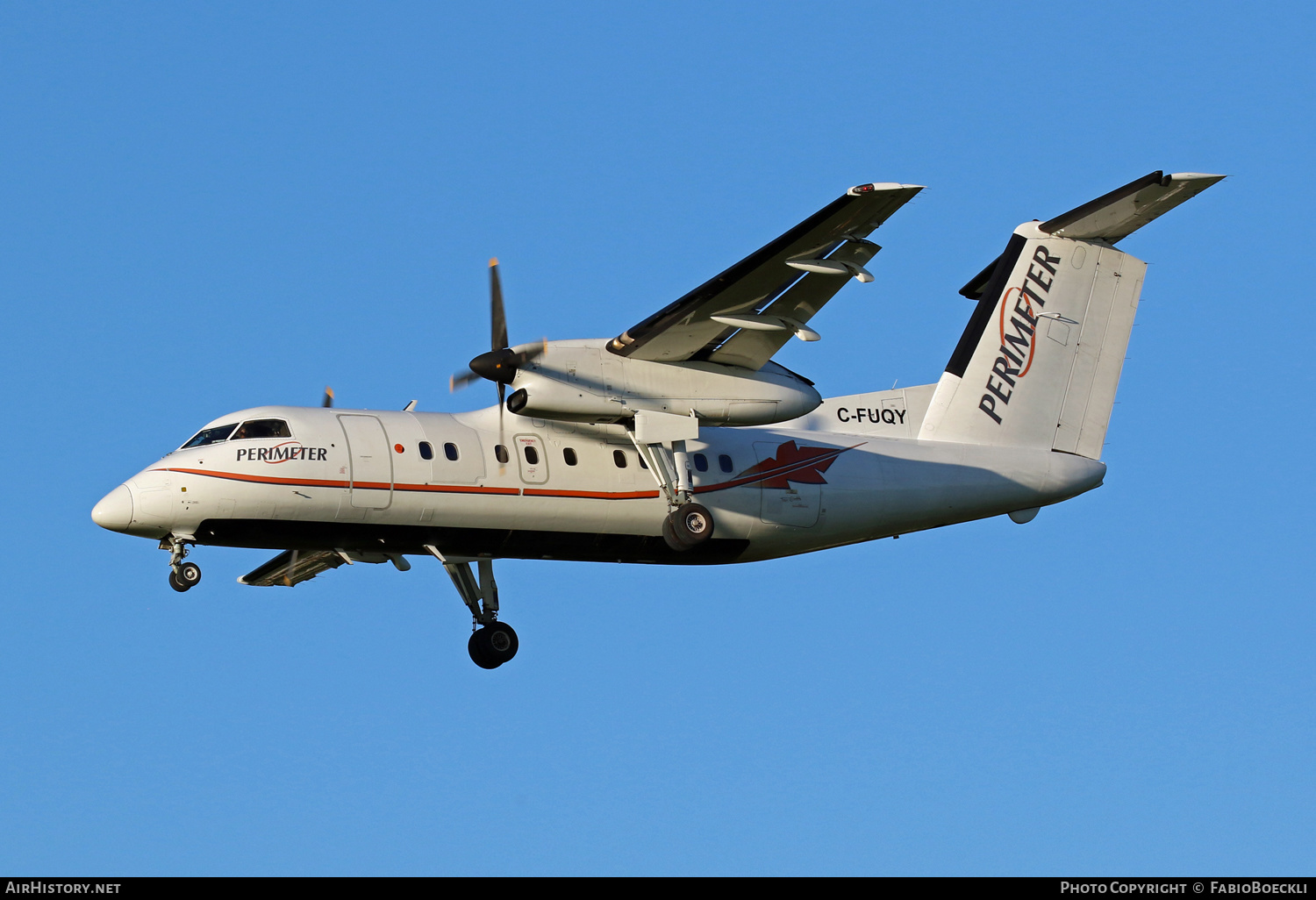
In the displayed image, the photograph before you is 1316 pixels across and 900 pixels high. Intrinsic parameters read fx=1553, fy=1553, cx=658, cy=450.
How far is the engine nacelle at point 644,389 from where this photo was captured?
18203mm

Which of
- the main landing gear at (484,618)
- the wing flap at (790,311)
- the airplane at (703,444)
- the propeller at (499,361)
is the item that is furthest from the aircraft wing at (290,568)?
the wing flap at (790,311)

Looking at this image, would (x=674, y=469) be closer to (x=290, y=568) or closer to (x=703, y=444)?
(x=703, y=444)

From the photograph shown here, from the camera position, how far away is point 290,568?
22031 mm

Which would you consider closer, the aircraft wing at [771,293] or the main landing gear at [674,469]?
the aircraft wing at [771,293]

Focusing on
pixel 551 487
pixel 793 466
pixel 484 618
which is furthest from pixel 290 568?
pixel 793 466

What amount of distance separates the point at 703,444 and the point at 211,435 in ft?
19.8

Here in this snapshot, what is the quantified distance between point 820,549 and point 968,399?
9.79 feet

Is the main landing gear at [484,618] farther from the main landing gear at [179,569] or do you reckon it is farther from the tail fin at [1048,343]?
the tail fin at [1048,343]

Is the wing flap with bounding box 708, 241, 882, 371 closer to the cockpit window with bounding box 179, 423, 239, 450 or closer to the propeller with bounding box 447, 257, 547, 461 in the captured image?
the propeller with bounding box 447, 257, 547, 461

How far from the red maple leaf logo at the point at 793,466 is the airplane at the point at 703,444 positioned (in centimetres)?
3

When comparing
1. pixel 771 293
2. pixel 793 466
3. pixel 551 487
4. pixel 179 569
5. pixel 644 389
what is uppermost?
pixel 771 293

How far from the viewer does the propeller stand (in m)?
18.1

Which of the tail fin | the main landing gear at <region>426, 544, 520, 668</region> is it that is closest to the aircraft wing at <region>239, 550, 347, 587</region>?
the main landing gear at <region>426, 544, 520, 668</region>
